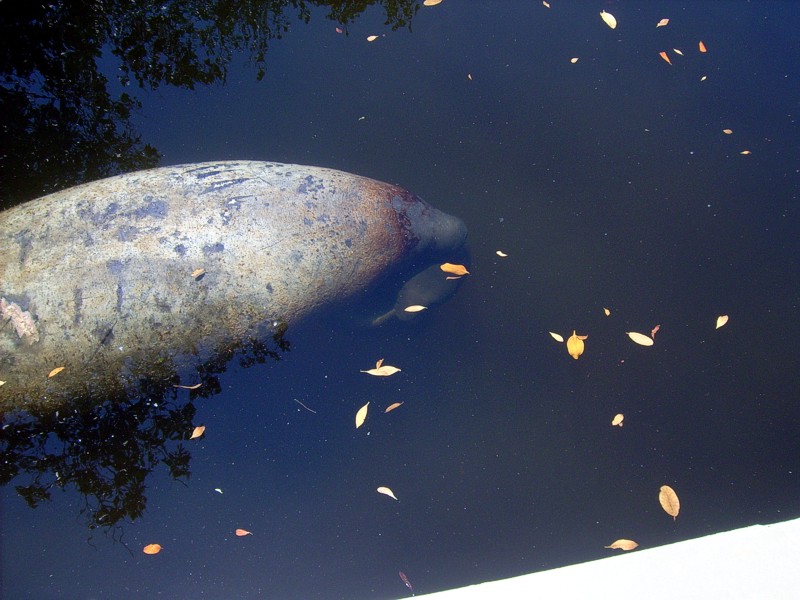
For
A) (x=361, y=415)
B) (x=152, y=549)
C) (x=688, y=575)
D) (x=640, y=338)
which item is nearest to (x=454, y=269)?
(x=361, y=415)

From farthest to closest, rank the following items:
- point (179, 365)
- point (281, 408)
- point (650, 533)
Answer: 1. point (281, 408)
2. point (650, 533)
3. point (179, 365)

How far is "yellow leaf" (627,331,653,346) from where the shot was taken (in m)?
3.97

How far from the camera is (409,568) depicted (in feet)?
10.7

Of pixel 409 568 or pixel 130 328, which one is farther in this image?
pixel 409 568

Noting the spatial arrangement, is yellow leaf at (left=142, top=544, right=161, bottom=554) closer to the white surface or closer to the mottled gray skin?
the mottled gray skin

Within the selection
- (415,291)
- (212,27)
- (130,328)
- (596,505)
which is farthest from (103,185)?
(596,505)

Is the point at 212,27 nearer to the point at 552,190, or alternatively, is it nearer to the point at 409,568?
the point at 552,190

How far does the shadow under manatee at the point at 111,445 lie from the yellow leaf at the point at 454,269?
1493mm

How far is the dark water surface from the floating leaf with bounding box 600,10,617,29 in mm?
418

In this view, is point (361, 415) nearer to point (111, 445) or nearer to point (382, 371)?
point (382, 371)

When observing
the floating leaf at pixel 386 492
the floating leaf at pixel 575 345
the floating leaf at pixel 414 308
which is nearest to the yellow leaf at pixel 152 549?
the floating leaf at pixel 386 492

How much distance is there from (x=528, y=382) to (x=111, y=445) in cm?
308

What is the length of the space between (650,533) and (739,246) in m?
2.70

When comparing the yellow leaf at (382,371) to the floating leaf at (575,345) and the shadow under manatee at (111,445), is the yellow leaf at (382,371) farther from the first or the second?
the floating leaf at (575,345)
